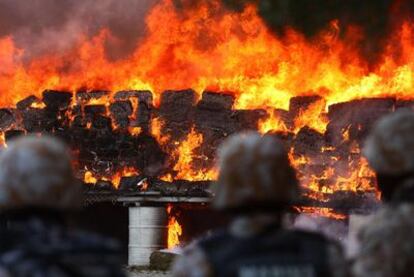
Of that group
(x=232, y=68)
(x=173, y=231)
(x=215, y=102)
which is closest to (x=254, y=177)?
(x=173, y=231)

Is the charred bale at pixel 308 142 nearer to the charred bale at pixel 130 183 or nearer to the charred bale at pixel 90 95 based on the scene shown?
the charred bale at pixel 130 183

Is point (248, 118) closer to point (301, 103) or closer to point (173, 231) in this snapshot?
point (301, 103)

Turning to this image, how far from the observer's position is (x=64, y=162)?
417 cm

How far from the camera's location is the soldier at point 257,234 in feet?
13.4

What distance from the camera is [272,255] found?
13.4 ft

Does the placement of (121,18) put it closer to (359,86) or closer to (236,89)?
(236,89)

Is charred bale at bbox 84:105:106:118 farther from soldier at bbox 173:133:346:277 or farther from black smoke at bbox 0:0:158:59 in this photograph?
soldier at bbox 173:133:346:277

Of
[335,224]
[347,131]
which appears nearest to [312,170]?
[347,131]

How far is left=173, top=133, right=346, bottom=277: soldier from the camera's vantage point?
4074 millimetres

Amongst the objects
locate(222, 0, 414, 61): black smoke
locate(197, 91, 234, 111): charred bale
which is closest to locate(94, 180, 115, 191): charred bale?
locate(197, 91, 234, 111): charred bale

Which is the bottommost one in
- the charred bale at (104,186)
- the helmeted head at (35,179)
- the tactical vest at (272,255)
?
the tactical vest at (272,255)

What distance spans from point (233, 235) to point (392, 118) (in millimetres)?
1040

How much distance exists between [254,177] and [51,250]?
0.95 meters

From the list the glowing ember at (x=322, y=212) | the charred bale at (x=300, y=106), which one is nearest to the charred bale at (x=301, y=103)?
the charred bale at (x=300, y=106)
